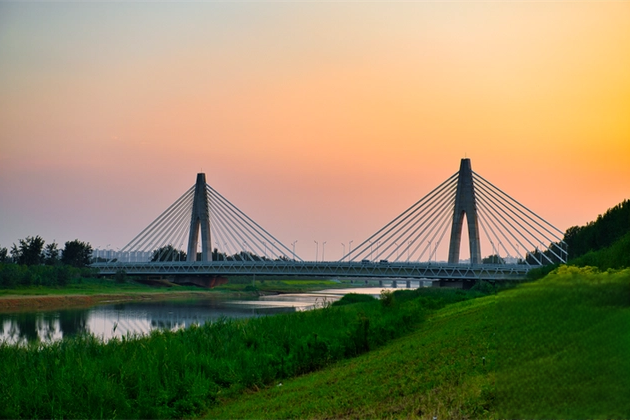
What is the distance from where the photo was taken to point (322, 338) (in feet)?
54.0

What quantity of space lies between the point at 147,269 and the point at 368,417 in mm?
68986

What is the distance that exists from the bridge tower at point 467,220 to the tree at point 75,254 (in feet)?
170

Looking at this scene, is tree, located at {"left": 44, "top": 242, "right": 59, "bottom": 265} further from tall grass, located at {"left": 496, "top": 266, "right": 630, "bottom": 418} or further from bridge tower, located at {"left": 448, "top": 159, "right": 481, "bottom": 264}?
tall grass, located at {"left": 496, "top": 266, "right": 630, "bottom": 418}

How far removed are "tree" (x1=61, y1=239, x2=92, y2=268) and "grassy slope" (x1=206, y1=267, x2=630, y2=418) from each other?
80.6 meters

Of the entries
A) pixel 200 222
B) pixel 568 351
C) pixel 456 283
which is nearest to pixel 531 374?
pixel 568 351

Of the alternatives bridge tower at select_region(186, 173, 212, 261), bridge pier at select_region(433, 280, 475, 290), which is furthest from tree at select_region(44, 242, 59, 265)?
bridge pier at select_region(433, 280, 475, 290)

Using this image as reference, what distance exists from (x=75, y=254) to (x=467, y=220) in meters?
54.4

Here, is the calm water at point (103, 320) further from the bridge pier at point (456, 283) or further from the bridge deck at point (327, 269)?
the bridge pier at point (456, 283)

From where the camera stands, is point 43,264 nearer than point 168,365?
No

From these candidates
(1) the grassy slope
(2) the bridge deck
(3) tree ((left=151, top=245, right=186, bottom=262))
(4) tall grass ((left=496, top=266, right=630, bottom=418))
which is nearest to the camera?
(4) tall grass ((left=496, top=266, right=630, bottom=418))

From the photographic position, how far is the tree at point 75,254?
8606cm

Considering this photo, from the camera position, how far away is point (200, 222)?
2621 inches

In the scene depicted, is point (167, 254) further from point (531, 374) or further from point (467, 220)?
point (531, 374)

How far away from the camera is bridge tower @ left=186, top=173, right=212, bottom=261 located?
65.8m
